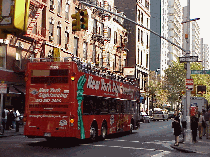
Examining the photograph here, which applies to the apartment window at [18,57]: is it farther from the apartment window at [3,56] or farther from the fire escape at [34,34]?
the apartment window at [3,56]

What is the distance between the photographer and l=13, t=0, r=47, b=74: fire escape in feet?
114

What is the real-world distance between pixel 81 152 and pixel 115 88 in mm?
8753

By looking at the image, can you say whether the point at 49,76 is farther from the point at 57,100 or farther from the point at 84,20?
the point at 84,20

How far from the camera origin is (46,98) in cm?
1856

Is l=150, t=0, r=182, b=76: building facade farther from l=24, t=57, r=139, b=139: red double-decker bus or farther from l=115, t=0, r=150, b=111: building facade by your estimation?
l=24, t=57, r=139, b=139: red double-decker bus

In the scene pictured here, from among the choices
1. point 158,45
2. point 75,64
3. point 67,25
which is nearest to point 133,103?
point 75,64

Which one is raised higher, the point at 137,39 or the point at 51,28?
the point at 137,39

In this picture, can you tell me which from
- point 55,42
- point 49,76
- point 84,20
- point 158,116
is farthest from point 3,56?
point 158,116

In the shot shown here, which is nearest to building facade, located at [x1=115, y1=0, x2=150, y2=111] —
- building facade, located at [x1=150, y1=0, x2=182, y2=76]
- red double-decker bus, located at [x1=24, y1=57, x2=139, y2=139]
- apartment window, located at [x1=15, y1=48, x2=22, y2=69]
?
building facade, located at [x1=150, y1=0, x2=182, y2=76]

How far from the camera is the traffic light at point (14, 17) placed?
9969 mm

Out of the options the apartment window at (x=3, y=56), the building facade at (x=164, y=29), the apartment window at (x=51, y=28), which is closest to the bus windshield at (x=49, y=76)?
the apartment window at (x=3, y=56)

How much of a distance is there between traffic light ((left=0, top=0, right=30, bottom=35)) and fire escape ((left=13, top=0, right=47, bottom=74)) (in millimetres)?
24024

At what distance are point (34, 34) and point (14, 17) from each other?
2571 cm

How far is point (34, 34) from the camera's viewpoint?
115 feet
